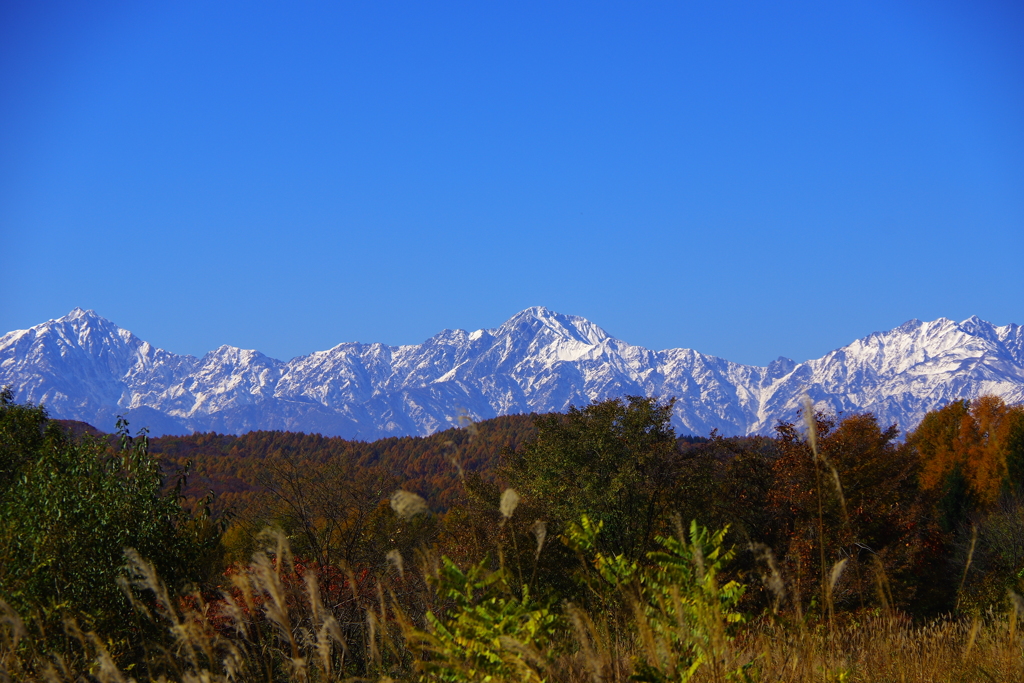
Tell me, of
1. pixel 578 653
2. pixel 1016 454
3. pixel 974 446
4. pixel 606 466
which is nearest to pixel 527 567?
pixel 606 466

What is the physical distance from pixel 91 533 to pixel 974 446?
78.2 meters

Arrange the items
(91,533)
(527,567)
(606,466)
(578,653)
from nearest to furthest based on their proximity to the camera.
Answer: (578,653) → (91,533) → (527,567) → (606,466)

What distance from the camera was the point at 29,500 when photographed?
1384cm

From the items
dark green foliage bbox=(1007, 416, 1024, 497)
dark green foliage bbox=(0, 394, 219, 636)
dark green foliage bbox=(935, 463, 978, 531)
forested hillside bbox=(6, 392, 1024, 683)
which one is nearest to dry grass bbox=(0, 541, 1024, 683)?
forested hillside bbox=(6, 392, 1024, 683)

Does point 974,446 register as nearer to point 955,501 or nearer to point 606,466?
point 955,501

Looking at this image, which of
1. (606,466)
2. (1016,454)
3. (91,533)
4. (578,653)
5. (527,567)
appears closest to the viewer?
(578,653)

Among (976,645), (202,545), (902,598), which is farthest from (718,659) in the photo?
(902,598)

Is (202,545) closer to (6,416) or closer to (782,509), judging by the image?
(782,509)

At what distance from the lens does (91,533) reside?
43.8 feet

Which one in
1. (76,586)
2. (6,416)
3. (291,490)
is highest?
(6,416)

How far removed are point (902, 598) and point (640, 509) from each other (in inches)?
277

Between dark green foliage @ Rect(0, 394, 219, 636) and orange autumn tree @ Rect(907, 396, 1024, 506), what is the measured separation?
5316 centimetres

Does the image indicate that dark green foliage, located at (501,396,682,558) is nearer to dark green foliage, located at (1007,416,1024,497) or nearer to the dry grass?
the dry grass

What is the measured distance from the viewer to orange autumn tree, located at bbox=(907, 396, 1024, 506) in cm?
6184
